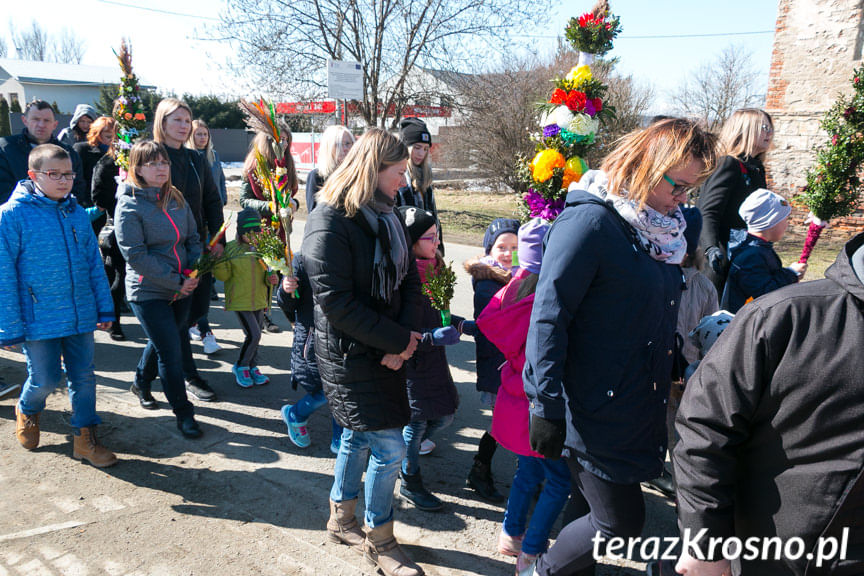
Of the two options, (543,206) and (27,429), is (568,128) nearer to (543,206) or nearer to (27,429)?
(543,206)

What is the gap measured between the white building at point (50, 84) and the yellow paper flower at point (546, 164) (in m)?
48.8

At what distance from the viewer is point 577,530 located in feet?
7.54

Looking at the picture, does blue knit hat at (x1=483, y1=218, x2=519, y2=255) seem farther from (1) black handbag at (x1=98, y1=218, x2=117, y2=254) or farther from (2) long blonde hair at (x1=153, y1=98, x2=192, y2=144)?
(1) black handbag at (x1=98, y1=218, x2=117, y2=254)

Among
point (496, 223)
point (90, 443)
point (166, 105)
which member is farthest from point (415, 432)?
point (166, 105)

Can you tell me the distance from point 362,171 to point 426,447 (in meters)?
2.07

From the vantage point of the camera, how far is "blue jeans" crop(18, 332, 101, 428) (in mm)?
3689

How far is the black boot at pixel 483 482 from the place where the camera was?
346 centimetres

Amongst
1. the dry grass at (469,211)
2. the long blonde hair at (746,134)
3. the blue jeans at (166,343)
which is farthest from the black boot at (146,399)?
the dry grass at (469,211)

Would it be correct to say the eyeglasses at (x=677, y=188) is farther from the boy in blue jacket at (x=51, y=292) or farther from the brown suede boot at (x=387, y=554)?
the boy in blue jacket at (x=51, y=292)

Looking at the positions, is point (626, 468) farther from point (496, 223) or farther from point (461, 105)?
point (461, 105)

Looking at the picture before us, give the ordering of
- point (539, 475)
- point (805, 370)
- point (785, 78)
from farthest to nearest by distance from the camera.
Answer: point (785, 78) < point (539, 475) < point (805, 370)

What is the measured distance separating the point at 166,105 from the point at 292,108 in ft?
38.5

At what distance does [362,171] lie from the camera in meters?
2.68

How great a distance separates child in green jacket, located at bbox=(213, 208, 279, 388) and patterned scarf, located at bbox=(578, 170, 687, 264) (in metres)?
3.25
